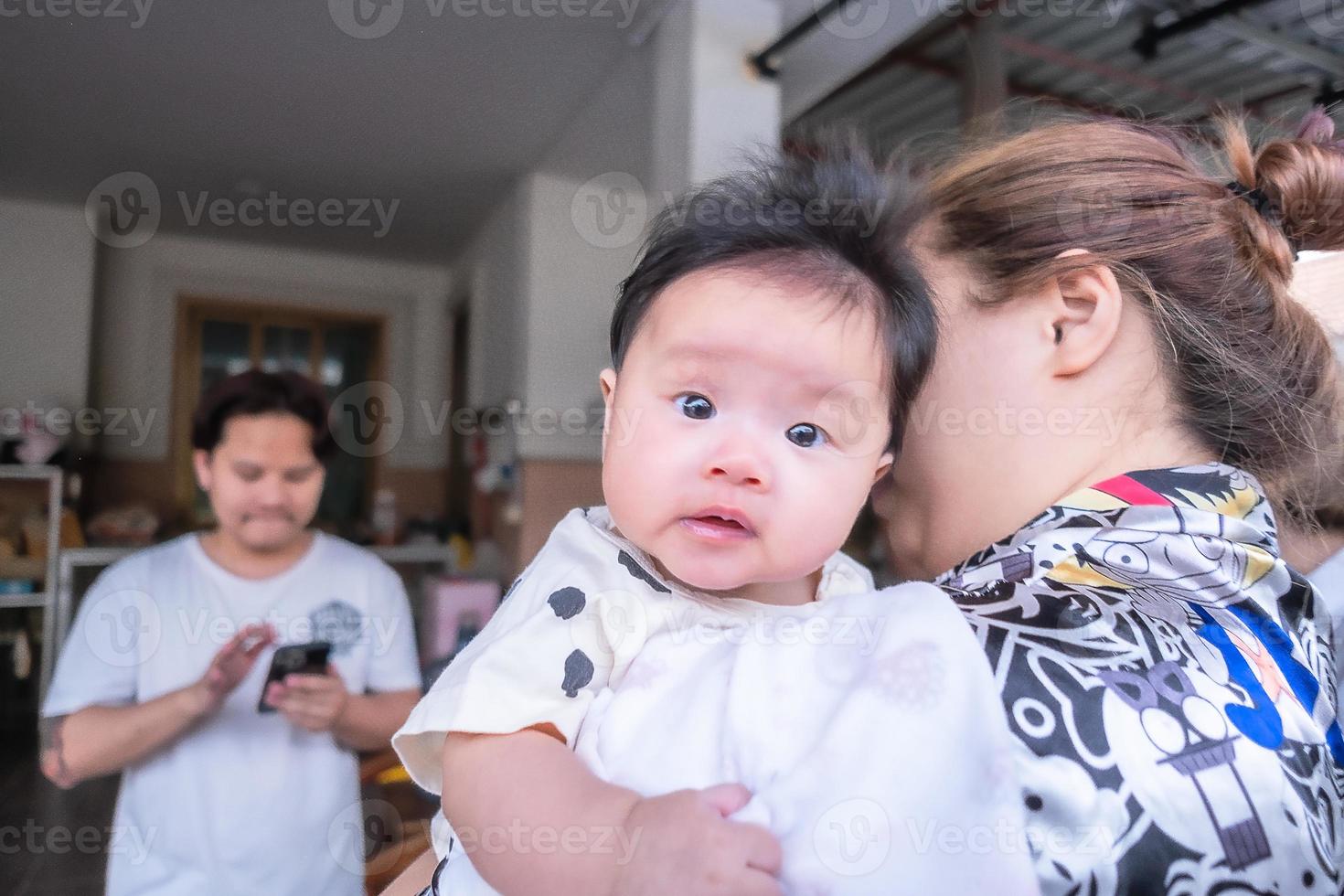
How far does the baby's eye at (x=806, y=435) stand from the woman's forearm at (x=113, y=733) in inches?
32.3

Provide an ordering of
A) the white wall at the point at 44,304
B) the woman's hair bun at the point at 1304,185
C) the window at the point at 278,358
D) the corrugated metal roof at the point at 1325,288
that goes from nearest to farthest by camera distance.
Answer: the woman's hair bun at the point at 1304,185 < the corrugated metal roof at the point at 1325,288 < the window at the point at 278,358 < the white wall at the point at 44,304

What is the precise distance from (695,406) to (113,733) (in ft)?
2.81

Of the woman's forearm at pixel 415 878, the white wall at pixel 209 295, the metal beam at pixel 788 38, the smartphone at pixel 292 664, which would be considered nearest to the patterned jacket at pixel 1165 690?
the woman's forearm at pixel 415 878

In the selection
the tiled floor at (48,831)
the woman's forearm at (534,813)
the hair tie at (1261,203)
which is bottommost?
the tiled floor at (48,831)

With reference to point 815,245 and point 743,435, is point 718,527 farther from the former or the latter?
point 815,245

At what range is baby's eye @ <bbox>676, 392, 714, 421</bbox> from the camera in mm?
433

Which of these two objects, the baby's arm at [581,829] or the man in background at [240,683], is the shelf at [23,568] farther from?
the baby's arm at [581,829]

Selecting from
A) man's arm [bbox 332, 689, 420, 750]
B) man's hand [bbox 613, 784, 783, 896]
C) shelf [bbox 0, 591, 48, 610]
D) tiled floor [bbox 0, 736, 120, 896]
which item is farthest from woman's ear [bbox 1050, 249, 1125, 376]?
shelf [bbox 0, 591, 48, 610]

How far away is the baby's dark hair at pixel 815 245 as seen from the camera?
1.51 ft

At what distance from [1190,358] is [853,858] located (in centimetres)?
43

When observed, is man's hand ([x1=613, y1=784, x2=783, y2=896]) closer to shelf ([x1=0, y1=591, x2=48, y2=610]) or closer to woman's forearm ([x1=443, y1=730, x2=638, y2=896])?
woman's forearm ([x1=443, y1=730, x2=638, y2=896])

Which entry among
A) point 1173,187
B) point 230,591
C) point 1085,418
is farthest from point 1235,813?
point 230,591

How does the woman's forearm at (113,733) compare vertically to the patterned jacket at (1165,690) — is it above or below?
below

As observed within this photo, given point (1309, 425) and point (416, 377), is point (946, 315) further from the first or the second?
point (416, 377)
